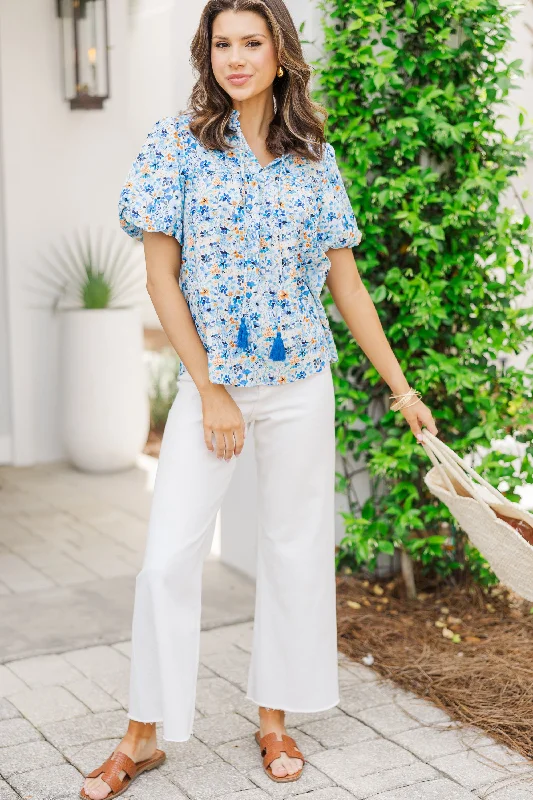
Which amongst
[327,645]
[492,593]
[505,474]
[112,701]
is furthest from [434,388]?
[112,701]

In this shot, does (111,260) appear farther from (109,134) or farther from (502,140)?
(502,140)

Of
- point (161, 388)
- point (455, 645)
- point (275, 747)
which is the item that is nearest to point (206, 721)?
point (275, 747)

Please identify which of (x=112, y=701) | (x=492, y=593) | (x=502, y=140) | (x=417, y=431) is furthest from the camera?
(x=492, y=593)

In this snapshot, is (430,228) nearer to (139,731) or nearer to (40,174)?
(139,731)

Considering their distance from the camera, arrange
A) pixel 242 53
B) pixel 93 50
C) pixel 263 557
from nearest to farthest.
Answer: pixel 242 53 < pixel 263 557 < pixel 93 50

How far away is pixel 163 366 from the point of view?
21.6 ft

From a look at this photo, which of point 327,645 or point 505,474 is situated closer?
point 327,645

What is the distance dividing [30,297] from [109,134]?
100cm

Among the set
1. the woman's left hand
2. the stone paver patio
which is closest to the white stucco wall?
A: the stone paver patio

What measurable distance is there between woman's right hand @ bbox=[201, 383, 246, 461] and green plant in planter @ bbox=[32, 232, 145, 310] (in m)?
3.33

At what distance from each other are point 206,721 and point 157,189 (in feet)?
4.62

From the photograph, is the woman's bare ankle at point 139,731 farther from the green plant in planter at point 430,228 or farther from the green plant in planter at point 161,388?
the green plant in planter at point 161,388

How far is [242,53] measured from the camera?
223cm

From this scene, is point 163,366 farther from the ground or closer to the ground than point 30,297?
closer to the ground
